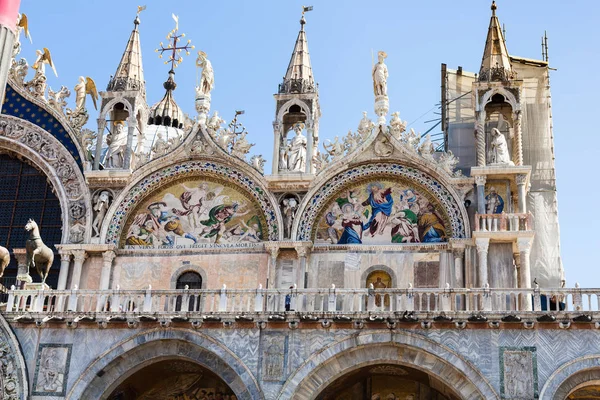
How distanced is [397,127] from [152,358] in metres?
7.86

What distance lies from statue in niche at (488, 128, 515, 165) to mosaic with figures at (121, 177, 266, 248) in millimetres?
5511

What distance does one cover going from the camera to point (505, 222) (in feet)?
72.8

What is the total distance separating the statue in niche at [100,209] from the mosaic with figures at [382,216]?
5.11 metres

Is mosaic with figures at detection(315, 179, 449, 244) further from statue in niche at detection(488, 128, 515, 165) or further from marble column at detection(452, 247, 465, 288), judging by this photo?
statue in niche at detection(488, 128, 515, 165)

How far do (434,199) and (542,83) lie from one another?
290 inches

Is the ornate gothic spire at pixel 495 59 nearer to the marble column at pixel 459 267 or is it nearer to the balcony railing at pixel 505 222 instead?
the balcony railing at pixel 505 222

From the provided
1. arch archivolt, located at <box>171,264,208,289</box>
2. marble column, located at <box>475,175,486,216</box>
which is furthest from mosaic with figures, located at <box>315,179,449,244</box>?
arch archivolt, located at <box>171,264,208,289</box>

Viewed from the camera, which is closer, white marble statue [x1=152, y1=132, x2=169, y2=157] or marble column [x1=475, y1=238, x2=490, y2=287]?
marble column [x1=475, y1=238, x2=490, y2=287]

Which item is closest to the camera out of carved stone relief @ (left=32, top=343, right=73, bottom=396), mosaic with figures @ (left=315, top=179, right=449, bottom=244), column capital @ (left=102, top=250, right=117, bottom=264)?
carved stone relief @ (left=32, top=343, right=73, bottom=396)

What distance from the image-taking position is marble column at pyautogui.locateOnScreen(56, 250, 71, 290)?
23.3 m

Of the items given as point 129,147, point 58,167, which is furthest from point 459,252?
point 58,167

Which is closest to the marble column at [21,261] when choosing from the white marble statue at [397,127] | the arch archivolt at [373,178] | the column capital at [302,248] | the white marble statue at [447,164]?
the column capital at [302,248]

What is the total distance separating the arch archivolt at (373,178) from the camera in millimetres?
22875

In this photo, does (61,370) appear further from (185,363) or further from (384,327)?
(384,327)
